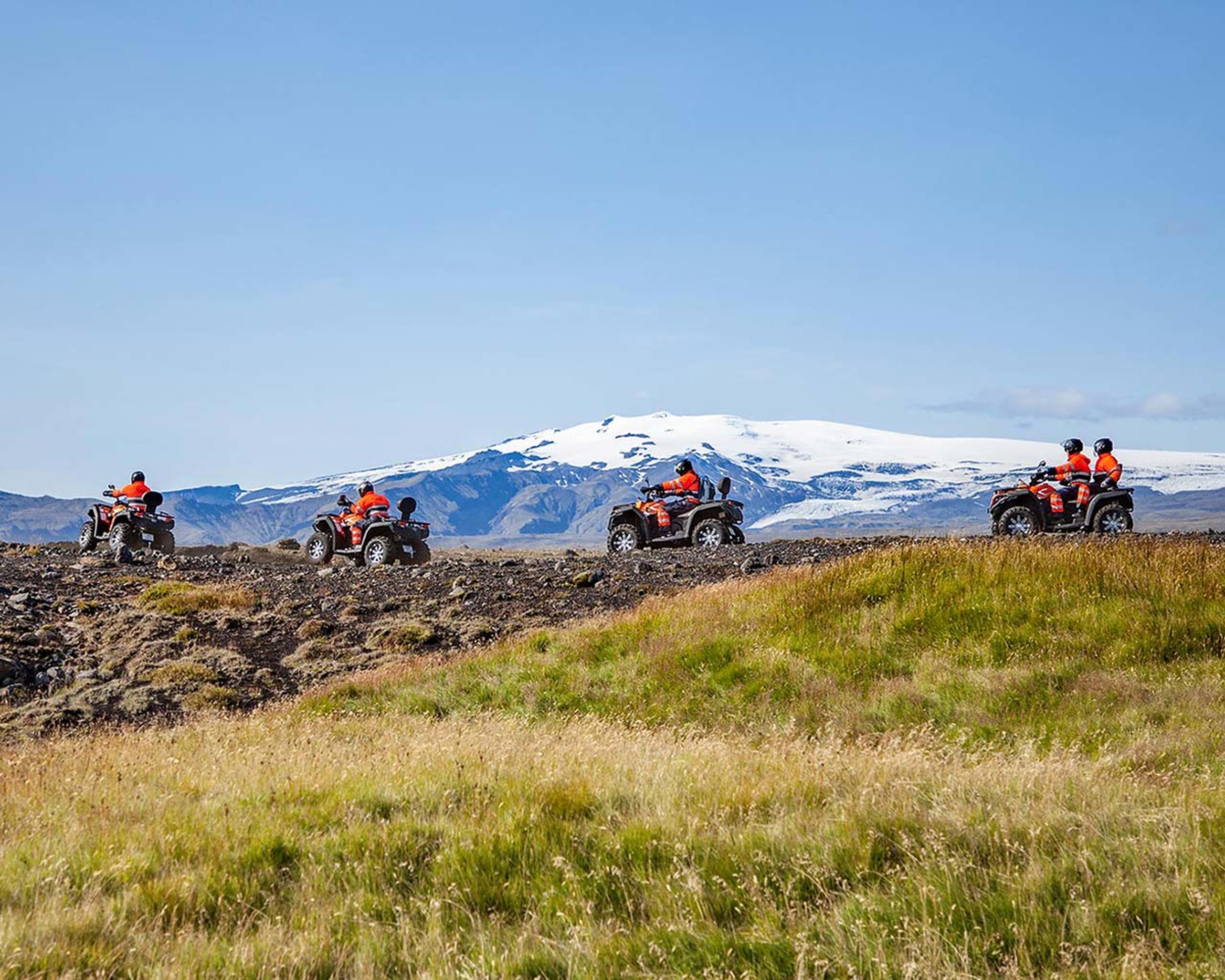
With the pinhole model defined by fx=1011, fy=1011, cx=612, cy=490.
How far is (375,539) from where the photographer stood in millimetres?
26844

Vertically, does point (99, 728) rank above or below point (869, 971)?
below

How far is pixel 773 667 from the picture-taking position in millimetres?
11734

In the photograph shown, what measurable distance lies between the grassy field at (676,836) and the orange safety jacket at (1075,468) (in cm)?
1372

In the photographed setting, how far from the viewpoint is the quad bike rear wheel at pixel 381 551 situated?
26.4 meters

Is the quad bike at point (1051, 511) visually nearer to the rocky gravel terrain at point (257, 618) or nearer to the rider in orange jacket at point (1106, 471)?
the rider in orange jacket at point (1106, 471)

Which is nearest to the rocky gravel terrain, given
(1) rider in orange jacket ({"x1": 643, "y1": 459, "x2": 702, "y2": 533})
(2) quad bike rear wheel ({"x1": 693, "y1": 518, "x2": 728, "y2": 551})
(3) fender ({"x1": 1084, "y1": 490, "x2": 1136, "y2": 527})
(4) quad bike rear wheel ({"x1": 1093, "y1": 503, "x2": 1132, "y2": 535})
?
(2) quad bike rear wheel ({"x1": 693, "y1": 518, "x2": 728, "y2": 551})

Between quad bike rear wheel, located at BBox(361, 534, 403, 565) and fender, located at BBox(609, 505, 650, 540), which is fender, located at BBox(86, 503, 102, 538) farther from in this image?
fender, located at BBox(609, 505, 650, 540)

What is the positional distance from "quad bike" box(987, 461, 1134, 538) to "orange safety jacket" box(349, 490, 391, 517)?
15656mm

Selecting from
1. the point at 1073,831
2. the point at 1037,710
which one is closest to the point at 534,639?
the point at 1037,710

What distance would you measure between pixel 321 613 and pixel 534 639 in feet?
17.3

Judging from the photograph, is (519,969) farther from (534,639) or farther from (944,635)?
(534,639)

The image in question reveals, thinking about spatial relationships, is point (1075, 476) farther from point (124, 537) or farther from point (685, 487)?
point (124, 537)

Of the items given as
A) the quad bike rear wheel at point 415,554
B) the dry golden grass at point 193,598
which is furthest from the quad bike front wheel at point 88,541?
the dry golden grass at point 193,598

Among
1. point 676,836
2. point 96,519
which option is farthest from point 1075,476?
point 96,519
